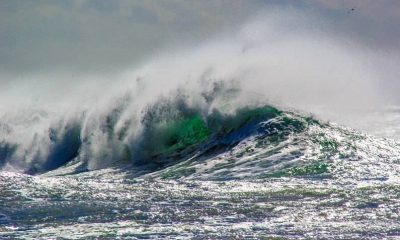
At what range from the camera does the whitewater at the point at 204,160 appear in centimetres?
1975

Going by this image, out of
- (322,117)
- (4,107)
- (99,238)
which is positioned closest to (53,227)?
(99,238)

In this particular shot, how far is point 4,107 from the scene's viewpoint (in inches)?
2569

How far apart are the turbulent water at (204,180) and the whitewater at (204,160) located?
6cm

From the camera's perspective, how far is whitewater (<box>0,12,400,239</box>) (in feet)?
64.8

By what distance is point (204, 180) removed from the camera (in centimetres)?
2930

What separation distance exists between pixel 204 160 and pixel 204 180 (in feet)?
13.2

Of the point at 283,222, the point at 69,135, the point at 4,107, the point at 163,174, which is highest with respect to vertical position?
the point at 4,107

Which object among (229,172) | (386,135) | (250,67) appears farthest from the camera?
(250,67)

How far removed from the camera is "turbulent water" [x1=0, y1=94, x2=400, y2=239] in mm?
19234

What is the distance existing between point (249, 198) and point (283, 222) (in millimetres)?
4016

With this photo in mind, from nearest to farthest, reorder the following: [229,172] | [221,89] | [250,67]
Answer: [229,172], [221,89], [250,67]

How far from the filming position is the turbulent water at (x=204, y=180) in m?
19.2

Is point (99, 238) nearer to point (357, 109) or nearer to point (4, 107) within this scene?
point (357, 109)

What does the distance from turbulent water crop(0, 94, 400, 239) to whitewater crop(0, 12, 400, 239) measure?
65mm
